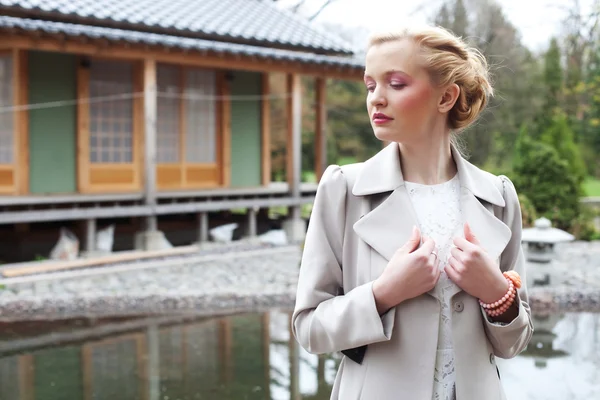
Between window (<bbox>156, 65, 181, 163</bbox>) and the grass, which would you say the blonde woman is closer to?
window (<bbox>156, 65, 181, 163</bbox>)

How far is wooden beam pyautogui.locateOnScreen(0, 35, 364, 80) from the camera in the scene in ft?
34.3

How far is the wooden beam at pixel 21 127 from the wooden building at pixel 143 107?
0.8 inches

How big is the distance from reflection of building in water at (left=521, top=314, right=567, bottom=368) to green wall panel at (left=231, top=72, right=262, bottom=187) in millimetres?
7946

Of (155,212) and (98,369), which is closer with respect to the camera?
(98,369)

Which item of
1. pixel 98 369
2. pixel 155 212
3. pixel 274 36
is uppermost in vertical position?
pixel 274 36

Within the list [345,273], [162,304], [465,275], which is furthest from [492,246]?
[162,304]

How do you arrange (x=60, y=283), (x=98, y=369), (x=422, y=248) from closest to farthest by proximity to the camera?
(x=422, y=248)
(x=98, y=369)
(x=60, y=283)

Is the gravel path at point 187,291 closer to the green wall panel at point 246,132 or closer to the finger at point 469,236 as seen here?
the green wall panel at point 246,132

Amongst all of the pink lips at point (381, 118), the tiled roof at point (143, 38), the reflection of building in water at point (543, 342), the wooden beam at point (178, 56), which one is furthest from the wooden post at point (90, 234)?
the pink lips at point (381, 118)

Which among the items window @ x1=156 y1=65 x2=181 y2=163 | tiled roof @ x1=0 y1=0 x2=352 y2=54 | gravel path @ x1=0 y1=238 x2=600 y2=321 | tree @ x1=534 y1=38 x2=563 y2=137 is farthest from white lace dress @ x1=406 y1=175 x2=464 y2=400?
tree @ x1=534 y1=38 x2=563 y2=137

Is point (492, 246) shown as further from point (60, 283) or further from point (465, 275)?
point (60, 283)

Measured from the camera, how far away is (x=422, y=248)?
147 cm

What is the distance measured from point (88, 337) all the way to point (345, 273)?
5.56 metres

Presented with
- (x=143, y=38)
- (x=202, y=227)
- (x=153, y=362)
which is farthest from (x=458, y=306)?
(x=202, y=227)
